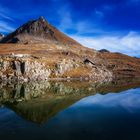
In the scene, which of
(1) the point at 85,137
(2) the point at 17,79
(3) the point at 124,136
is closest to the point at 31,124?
(1) the point at 85,137

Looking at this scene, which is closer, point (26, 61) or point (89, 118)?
point (89, 118)

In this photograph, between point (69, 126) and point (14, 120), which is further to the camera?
point (14, 120)

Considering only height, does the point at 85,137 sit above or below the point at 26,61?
below

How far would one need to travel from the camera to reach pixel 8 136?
41.3 metres

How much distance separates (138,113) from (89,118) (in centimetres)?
1395

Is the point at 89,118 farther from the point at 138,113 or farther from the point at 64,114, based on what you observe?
the point at 138,113

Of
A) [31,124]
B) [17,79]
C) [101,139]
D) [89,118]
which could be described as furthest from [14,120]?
[17,79]

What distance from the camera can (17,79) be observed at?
18112cm

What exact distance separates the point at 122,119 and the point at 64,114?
13.2 meters

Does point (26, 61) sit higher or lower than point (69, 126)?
higher

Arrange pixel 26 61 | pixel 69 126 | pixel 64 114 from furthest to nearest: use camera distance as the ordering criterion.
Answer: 1. pixel 26 61
2. pixel 64 114
3. pixel 69 126

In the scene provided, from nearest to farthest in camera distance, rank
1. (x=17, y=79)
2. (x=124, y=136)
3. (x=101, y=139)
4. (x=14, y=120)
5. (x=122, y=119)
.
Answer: (x=101, y=139)
(x=124, y=136)
(x=14, y=120)
(x=122, y=119)
(x=17, y=79)

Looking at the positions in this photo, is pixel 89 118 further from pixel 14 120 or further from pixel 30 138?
pixel 30 138

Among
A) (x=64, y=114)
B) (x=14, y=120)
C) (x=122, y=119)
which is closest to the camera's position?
(x=14, y=120)
